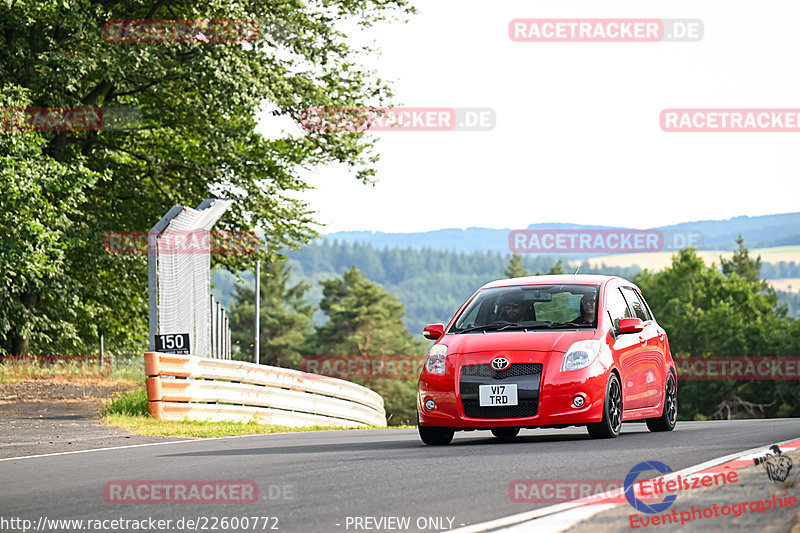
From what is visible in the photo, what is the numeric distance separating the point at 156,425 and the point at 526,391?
6932 mm

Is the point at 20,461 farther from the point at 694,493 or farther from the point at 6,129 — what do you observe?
the point at 6,129

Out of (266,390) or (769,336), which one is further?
(769,336)

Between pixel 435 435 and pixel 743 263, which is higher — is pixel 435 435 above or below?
below

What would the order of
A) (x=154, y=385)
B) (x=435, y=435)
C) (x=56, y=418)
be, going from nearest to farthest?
(x=435, y=435) < (x=154, y=385) < (x=56, y=418)

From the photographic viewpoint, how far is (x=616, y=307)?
41.1 ft

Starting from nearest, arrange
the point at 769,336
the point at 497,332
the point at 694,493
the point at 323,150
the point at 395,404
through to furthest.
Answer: the point at 694,493, the point at 497,332, the point at 323,150, the point at 769,336, the point at 395,404

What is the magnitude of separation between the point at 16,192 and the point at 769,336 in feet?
218

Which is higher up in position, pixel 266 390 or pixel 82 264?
pixel 82 264

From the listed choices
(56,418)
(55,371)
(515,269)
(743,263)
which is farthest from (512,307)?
(515,269)

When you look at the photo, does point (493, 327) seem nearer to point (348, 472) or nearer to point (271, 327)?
point (348, 472)

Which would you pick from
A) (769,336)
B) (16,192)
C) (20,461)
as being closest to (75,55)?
(16,192)

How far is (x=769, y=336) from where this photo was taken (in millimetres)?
79125

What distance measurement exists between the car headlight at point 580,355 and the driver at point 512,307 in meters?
1.02

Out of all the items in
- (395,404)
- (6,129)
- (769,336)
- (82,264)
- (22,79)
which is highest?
(22,79)
